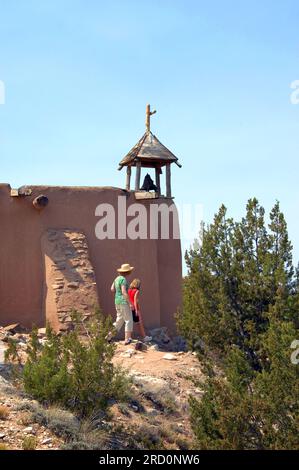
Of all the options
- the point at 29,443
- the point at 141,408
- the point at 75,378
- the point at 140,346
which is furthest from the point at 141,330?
the point at 29,443

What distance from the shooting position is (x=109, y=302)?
47.6 feet

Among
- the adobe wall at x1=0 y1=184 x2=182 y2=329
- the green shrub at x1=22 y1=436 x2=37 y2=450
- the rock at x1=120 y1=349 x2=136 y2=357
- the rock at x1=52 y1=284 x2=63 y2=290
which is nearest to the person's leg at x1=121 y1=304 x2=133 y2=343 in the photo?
the rock at x1=120 y1=349 x2=136 y2=357

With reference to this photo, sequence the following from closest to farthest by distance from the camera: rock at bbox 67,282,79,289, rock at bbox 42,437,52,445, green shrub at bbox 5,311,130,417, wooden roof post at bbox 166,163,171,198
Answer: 1. rock at bbox 42,437,52,445
2. green shrub at bbox 5,311,130,417
3. rock at bbox 67,282,79,289
4. wooden roof post at bbox 166,163,171,198

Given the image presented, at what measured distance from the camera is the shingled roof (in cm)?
1606

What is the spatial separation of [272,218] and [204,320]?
201cm

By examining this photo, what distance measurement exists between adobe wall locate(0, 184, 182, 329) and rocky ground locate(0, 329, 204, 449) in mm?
640

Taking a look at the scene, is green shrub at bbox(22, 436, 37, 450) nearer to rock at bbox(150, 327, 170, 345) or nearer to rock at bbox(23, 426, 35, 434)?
rock at bbox(23, 426, 35, 434)

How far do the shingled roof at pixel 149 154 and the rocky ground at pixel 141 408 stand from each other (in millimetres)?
4020

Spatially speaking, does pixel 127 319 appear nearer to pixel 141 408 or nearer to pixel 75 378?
pixel 141 408

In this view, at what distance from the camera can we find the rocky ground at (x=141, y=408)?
28.8 feet

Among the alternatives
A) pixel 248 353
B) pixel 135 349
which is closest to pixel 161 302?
pixel 135 349

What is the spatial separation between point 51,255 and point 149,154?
12.1ft

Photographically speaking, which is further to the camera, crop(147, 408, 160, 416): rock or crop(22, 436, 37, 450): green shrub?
crop(147, 408, 160, 416): rock
